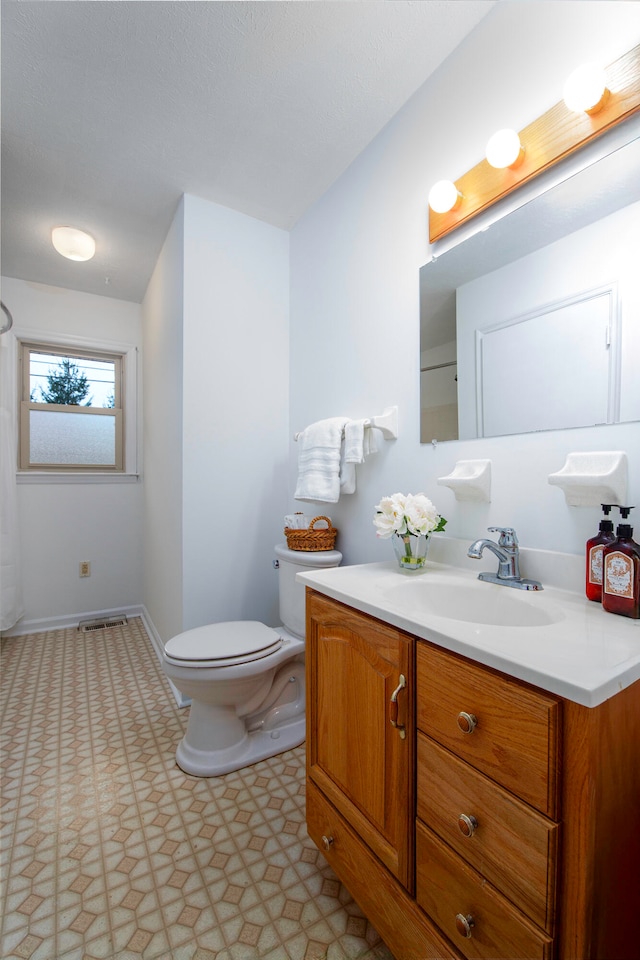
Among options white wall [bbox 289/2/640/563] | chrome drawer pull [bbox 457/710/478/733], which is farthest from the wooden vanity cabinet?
white wall [bbox 289/2/640/563]

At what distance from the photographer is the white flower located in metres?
1.22

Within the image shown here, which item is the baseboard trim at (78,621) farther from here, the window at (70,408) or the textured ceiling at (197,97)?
the textured ceiling at (197,97)

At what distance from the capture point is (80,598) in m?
3.03

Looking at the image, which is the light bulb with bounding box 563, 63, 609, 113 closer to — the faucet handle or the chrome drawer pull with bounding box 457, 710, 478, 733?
the faucet handle

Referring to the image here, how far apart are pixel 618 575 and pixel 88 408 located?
339cm

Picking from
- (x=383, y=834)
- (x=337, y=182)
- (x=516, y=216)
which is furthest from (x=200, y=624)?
(x=337, y=182)

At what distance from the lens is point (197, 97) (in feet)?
5.00

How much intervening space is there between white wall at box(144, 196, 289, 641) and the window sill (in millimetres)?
983

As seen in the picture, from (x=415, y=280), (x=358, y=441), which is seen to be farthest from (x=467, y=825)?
(x=415, y=280)

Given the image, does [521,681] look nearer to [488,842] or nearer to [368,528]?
[488,842]

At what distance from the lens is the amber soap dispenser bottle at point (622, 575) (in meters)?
0.79

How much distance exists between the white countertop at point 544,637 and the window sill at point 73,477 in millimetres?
2568

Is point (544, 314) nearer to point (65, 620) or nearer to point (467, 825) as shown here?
point (467, 825)

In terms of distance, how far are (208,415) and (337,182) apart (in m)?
1.24
